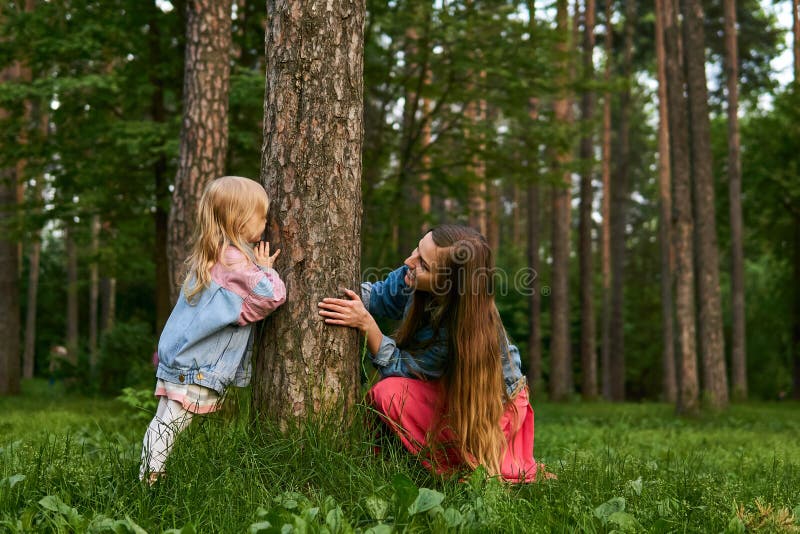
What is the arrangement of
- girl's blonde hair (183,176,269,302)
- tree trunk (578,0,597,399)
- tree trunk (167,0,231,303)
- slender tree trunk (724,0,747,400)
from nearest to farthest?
girl's blonde hair (183,176,269,302) < tree trunk (167,0,231,303) < tree trunk (578,0,597,399) < slender tree trunk (724,0,747,400)

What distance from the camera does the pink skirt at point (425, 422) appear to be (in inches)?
144

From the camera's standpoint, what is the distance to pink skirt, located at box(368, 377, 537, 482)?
12.0ft

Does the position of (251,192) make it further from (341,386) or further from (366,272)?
(366,272)

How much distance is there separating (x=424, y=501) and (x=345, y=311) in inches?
42.2

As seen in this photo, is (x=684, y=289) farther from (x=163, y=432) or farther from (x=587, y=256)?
(x=163, y=432)

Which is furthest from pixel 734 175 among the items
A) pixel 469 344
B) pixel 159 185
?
pixel 469 344

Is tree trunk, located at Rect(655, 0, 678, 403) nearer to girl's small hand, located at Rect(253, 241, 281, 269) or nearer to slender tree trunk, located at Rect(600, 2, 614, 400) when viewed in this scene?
slender tree trunk, located at Rect(600, 2, 614, 400)

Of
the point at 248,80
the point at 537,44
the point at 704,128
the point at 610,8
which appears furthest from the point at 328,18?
the point at 610,8

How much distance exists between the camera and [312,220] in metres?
3.62

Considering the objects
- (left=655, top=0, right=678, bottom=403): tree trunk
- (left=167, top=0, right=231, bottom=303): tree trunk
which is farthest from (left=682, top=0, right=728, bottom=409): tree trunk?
(left=167, top=0, right=231, bottom=303): tree trunk

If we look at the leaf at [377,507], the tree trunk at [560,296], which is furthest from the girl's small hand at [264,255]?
the tree trunk at [560,296]

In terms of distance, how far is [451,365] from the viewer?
12.5ft

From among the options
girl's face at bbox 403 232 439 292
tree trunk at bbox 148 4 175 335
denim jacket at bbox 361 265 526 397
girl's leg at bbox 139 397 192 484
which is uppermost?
tree trunk at bbox 148 4 175 335

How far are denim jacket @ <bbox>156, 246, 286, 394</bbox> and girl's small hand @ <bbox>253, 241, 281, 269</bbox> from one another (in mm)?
46
